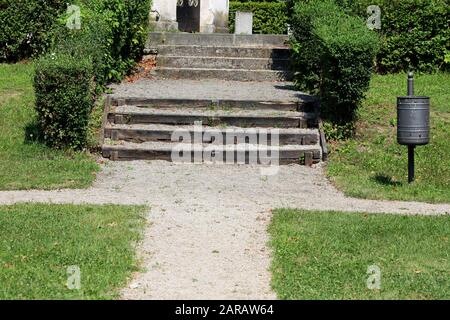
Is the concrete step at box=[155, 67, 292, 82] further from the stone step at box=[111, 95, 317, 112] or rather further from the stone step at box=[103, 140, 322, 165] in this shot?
the stone step at box=[103, 140, 322, 165]

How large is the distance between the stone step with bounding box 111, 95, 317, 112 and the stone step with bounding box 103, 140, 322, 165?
146 centimetres

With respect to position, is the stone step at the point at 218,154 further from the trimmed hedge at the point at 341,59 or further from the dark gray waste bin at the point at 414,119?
the dark gray waste bin at the point at 414,119

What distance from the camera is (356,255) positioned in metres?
7.43

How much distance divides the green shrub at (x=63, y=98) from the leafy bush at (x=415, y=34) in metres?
6.87

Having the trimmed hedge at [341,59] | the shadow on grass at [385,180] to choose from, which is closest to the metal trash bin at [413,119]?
the shadow on grass at [385,180]

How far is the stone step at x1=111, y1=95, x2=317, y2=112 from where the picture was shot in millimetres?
13078

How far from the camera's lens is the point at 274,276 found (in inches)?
Answer: 269

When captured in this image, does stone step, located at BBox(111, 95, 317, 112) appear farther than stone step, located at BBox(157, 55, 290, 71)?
No

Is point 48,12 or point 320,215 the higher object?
point 48,12

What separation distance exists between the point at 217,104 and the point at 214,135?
3.72ft

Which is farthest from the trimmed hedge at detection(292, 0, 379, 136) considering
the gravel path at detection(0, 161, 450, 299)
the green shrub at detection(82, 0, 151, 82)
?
the green shrub at detection(82, 0, 151, 82)
